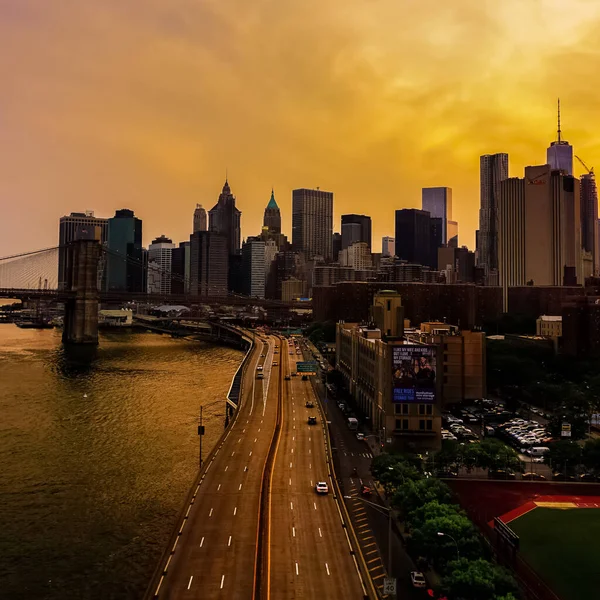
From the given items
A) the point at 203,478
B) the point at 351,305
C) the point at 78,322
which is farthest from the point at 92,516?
the point at 351,305

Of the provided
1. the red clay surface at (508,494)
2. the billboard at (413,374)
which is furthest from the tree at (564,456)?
the billboard at (413,374)

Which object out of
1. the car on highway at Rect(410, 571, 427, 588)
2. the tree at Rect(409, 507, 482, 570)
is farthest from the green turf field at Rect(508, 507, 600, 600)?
the car on highway at Rect(410, 571, 427, 588)

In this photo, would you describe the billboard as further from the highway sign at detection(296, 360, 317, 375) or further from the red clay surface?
the highway sign at detection(296, 360, 317, 375)

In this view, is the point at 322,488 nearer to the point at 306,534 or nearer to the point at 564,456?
the point at 306,534

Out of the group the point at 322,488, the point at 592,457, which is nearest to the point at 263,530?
the point at 322,488

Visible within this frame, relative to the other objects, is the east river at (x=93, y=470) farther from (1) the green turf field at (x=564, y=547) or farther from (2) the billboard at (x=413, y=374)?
(1) the green turf field at (x=564, y=547)

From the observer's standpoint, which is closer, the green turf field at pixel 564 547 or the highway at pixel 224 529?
the highway at pixel 224 529
